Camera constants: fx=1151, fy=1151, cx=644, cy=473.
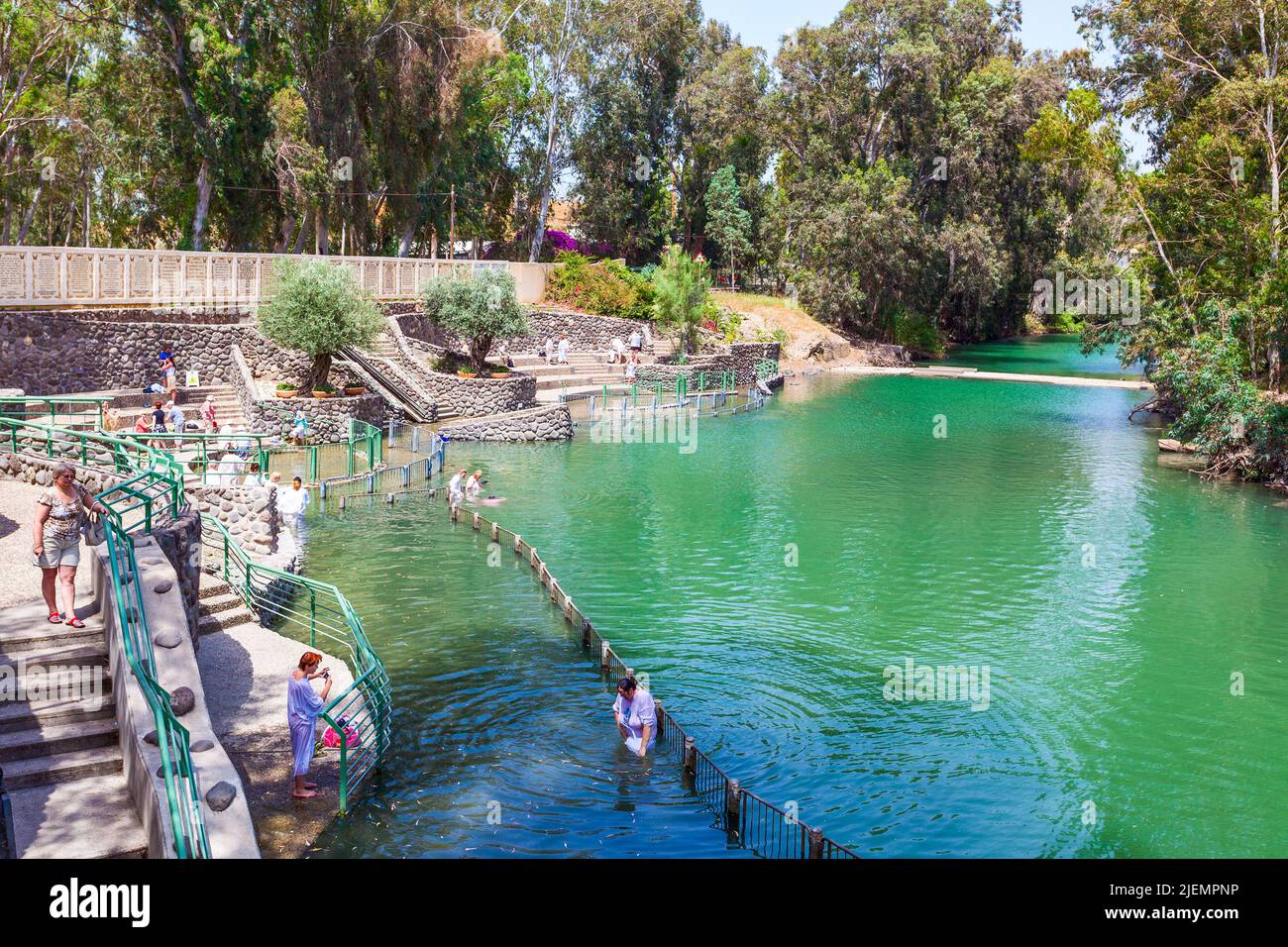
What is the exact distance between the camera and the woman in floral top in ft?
37.1

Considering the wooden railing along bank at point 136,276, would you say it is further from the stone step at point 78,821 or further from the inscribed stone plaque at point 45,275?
the stone step at point 78,821

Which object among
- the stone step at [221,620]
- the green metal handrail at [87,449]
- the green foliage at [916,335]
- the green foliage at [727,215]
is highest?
the green foliage at [727,215]

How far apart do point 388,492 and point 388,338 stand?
1450 cm

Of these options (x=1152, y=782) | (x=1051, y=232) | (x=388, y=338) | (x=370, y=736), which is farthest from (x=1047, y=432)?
(x=1051, y=232)

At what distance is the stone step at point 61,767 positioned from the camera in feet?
31.7

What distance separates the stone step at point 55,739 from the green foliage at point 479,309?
98.5 ft

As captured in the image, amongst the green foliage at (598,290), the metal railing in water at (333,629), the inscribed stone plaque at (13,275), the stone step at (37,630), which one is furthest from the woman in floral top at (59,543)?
the green foliage at (598,290)

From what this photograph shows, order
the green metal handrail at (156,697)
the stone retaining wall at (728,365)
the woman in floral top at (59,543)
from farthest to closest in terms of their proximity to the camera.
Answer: the stone retaining wall at (728,365) → the woman in floral top at (59,543) → the green metal handrail at (156,697)

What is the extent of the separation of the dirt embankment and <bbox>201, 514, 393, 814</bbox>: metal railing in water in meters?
46.5

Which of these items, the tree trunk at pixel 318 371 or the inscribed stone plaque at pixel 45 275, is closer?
the inscribed stone plaque at pixel 45 275

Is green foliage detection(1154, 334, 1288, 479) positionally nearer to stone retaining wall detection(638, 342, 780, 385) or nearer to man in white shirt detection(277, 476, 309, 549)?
stone retaining wall detection(638, 342, 780, 385)

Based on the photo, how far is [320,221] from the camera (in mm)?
48844

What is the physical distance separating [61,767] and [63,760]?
0.56ft
